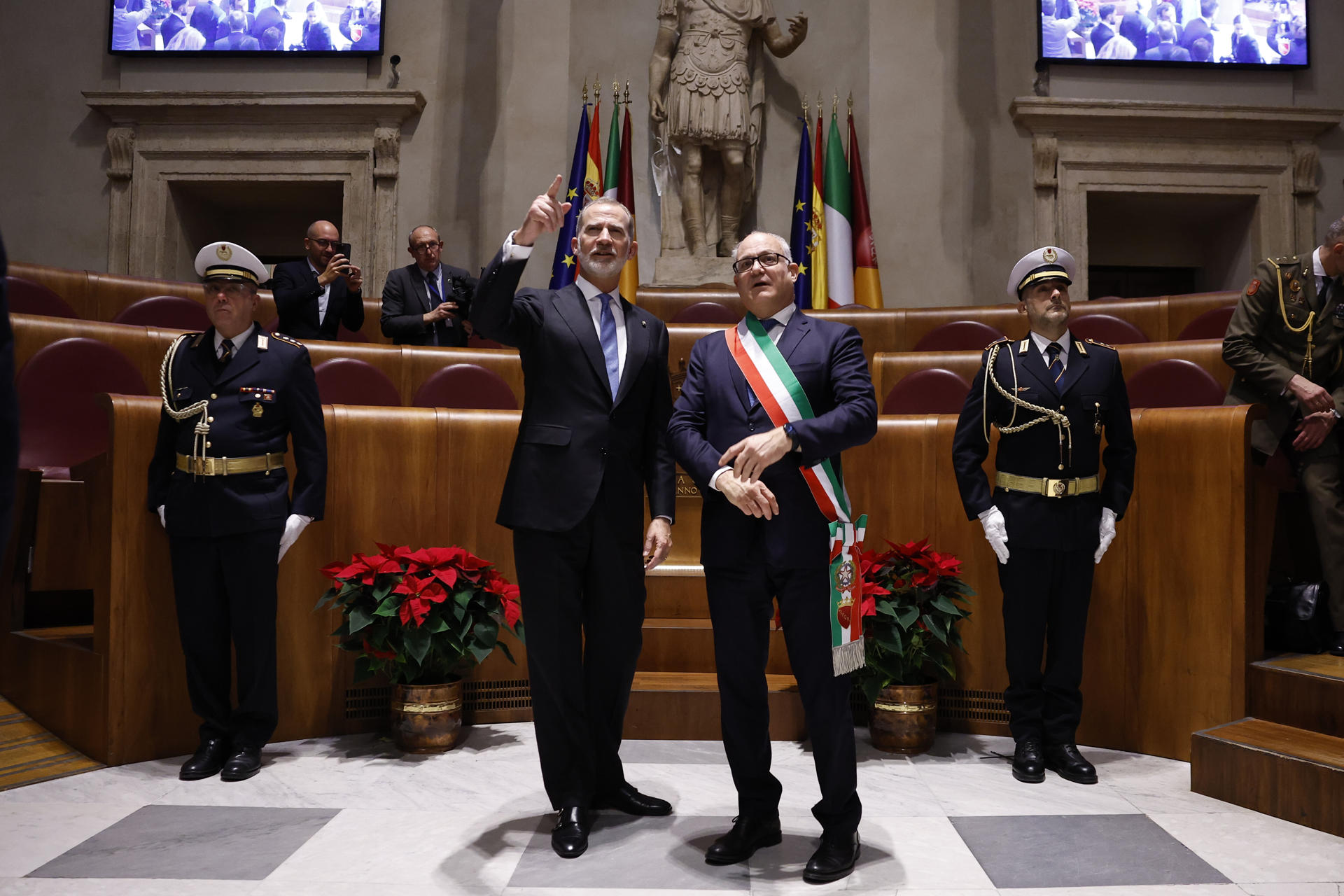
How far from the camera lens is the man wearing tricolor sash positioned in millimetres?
2037

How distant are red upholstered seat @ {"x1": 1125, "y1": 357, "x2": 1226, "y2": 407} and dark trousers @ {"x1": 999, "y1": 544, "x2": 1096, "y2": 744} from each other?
1.06 metres

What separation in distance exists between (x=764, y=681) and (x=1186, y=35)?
7757 millimetres

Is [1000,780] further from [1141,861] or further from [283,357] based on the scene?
[283,357]

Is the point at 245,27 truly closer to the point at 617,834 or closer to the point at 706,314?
the point at 706,314

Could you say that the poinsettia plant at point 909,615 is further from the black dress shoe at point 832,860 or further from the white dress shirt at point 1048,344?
the black dress shoe at point 832,860

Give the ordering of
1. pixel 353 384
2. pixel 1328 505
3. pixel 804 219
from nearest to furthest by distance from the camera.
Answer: pixel 1328 505, pixel 353 384, pixel 804 219

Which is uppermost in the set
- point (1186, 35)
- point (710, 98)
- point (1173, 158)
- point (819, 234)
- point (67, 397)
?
point (1186, 35)

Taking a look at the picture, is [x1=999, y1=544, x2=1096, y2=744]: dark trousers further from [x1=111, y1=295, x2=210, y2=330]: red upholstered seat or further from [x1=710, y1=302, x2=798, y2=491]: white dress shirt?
[x1=111, y1=295, x2=210, y2=330]: red upholstered seat

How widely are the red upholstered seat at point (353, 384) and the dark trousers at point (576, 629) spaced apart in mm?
1878

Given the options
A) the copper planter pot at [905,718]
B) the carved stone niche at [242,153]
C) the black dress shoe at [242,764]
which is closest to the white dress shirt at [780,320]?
the copper planter pot at [905,718]

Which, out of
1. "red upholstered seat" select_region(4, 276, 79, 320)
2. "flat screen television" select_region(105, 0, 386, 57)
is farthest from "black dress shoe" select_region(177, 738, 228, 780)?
"flat screen television" select_region(105, 0, 386, 57)

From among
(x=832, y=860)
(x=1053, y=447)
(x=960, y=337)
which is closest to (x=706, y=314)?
(x=960, y=337)

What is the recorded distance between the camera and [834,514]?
2.08 meters

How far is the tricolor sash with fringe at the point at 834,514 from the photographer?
2.07m
